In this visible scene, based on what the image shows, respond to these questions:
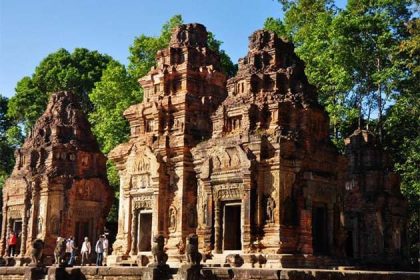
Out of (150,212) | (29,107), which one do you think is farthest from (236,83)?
(29,107)

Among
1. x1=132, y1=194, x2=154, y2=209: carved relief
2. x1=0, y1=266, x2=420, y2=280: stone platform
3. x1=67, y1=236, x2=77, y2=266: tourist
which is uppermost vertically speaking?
x1=132, y1=194, x2=154, y2=209: carved relief

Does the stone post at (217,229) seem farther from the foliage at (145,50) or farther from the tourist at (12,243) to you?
the foliage at (145,50)

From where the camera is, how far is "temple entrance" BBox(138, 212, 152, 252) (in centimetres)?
2016

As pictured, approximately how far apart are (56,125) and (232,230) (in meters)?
9.72

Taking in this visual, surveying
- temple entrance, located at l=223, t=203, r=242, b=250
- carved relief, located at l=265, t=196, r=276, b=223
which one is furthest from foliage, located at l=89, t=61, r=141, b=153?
carved relief, located at l=265, t=196, r=276, b=223

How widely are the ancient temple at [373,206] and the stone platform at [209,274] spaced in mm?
8919

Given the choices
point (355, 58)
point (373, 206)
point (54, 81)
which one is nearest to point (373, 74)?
point (355, 58)

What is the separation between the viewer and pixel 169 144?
784 inches

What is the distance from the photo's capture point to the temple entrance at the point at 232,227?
16.9 metres

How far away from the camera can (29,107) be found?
3553 cm

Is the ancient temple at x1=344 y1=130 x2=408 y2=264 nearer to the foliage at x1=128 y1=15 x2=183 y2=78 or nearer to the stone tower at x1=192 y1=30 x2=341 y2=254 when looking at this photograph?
the stone tower at x1=192 y1=30 x2=341 y2=254

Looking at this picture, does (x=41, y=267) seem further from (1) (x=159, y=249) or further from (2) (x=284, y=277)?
(2) (x=284, y=277)

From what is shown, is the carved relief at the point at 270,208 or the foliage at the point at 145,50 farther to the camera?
the foliage at the point at 145,50

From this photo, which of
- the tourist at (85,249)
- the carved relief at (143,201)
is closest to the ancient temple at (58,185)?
the tourist at (85,249)
